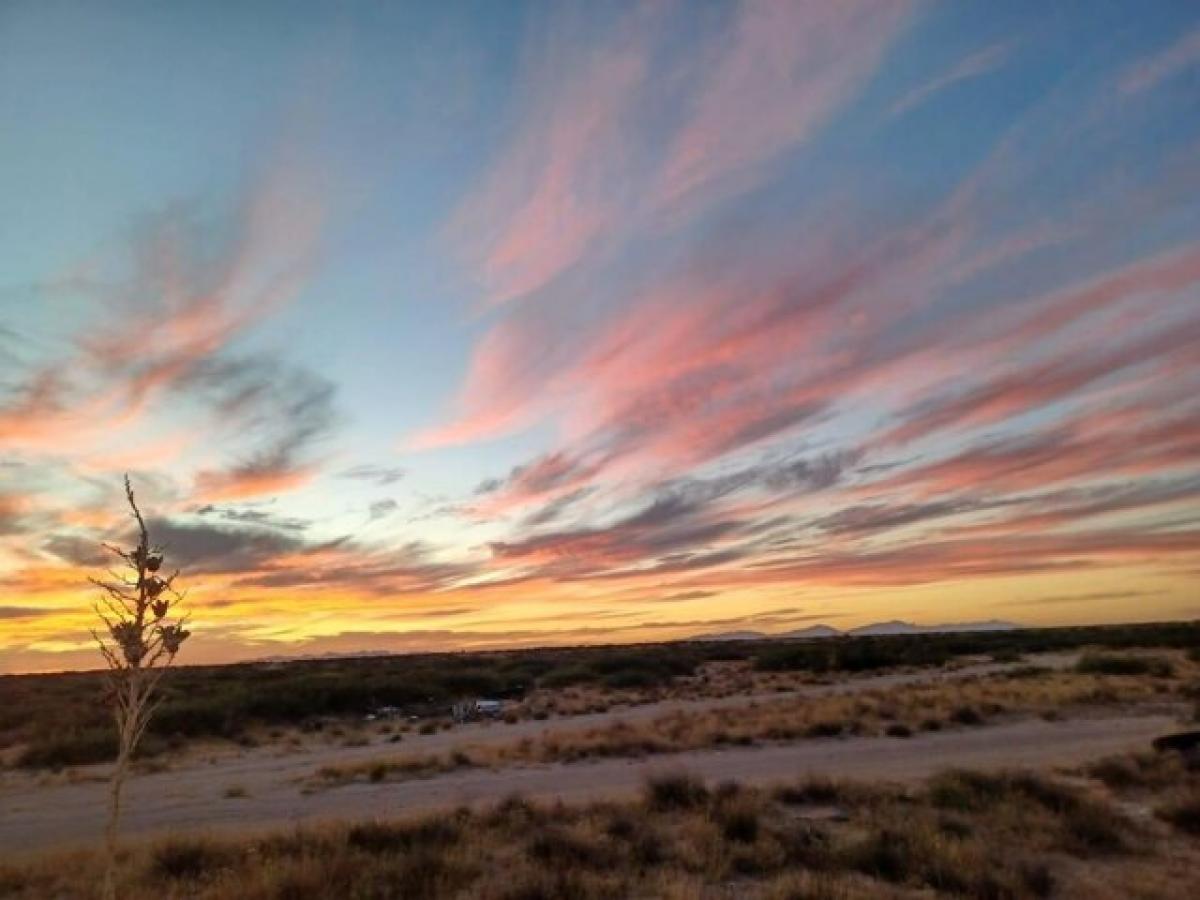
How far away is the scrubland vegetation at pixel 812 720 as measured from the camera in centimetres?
2445

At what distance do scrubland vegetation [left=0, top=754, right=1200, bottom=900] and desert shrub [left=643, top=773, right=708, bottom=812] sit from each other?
0.12ft

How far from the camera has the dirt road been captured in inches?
693

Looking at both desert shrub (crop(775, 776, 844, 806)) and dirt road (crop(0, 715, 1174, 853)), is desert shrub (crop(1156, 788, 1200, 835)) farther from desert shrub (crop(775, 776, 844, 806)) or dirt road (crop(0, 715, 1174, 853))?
dirt road (crop(0, 715, 1174, 853))

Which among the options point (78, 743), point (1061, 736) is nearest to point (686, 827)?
point (1061, 736)

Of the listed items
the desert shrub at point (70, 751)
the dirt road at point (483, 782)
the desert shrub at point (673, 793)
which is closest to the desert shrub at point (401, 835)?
the dirt road at point (483, 782)

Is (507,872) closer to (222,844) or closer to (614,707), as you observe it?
(222,844)

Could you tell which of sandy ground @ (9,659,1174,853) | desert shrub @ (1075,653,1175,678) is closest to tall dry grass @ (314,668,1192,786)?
sandy ground @ (9,659,1174,853)

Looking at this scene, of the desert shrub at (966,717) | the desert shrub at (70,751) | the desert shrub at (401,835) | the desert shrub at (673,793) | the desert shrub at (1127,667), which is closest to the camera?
the desert shrub at (401,835)

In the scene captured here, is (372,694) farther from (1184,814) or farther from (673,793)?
(1184,814)

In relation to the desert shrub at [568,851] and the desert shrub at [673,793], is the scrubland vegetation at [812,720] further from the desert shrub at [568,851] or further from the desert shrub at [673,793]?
the desert shrub at [568,851]

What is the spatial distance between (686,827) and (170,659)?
907 centimetres

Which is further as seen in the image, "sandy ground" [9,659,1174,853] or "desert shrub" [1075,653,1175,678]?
"desert shrub" [1075,653,1175,678]

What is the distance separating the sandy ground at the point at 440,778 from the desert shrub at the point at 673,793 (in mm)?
2723

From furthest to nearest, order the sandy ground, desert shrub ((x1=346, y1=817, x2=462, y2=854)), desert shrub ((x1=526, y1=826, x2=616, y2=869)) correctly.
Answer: the sandy ground
desert shrub ((x1=346, y1=817, x2=462, y2=854))
desert shrub ((x1=526, y1=826, x2=616, y2=869))
